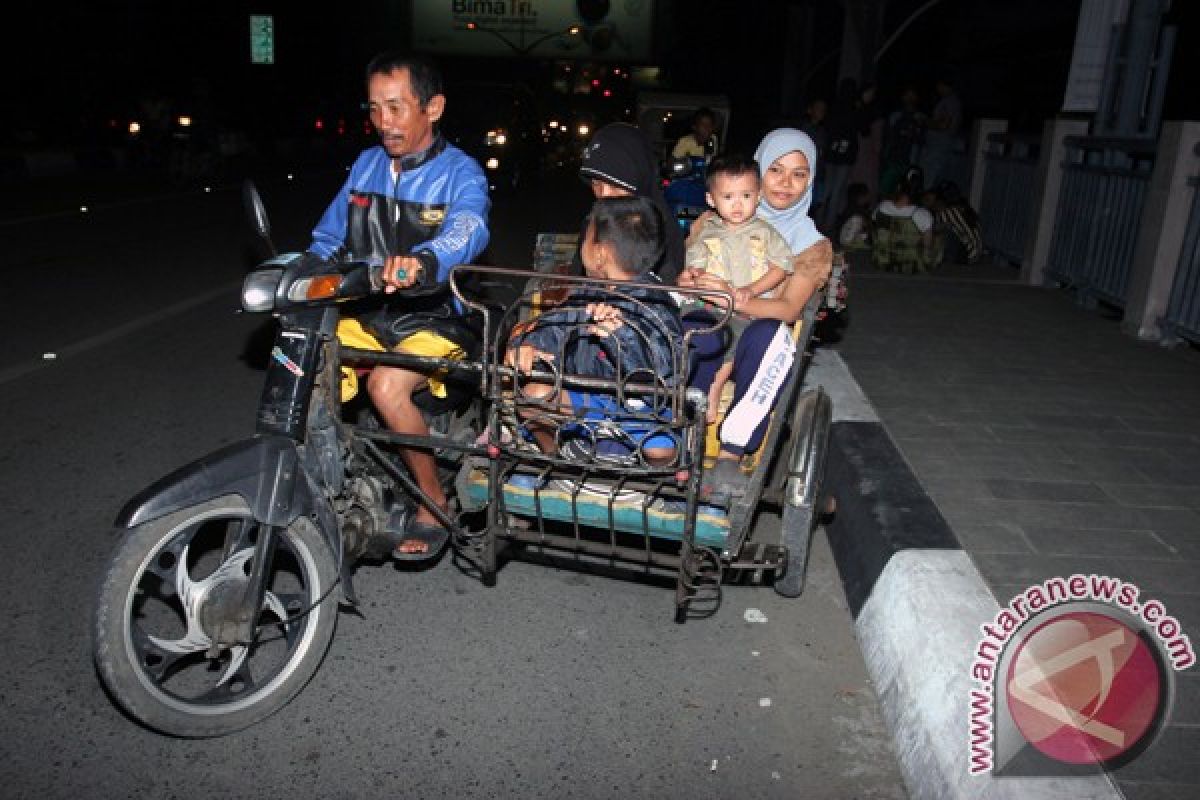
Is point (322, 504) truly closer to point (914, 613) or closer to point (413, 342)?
point (413, 342)

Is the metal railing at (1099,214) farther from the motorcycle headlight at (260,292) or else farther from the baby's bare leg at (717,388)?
the motorcycle headlight at (260,292)

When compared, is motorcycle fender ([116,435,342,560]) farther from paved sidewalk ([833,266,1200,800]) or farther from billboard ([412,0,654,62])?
billboard ([412,0,654,62])

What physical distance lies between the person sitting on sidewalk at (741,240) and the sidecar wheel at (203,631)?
1.93 metres

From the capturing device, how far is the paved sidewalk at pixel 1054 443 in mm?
3599

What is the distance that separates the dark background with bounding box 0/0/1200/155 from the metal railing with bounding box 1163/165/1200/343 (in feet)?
19.4

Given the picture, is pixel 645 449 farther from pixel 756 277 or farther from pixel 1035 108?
pixel 1035 108

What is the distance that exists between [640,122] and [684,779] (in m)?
13.3

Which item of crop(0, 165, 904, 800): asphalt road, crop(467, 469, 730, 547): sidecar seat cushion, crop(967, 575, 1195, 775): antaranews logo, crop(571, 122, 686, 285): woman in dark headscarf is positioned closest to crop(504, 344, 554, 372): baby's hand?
crop(467, 469, 730, 547): sidecar seat cushion

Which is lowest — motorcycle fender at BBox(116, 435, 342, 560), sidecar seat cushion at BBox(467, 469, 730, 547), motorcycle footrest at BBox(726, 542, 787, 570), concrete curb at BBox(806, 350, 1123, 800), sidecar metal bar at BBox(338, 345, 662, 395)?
concrete curb at BBox(806, 350, 1123, 800)

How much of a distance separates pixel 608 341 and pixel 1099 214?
759 centimetres

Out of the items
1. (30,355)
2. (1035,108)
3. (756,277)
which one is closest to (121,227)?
(30,355)

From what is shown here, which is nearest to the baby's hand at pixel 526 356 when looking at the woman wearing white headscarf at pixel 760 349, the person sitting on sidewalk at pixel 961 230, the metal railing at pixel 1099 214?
the woman wearing white headscarf at pixel 760 349

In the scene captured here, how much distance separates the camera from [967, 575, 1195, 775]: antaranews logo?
2592mm

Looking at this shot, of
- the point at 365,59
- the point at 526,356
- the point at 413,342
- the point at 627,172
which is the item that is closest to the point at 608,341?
the point at 526,356
